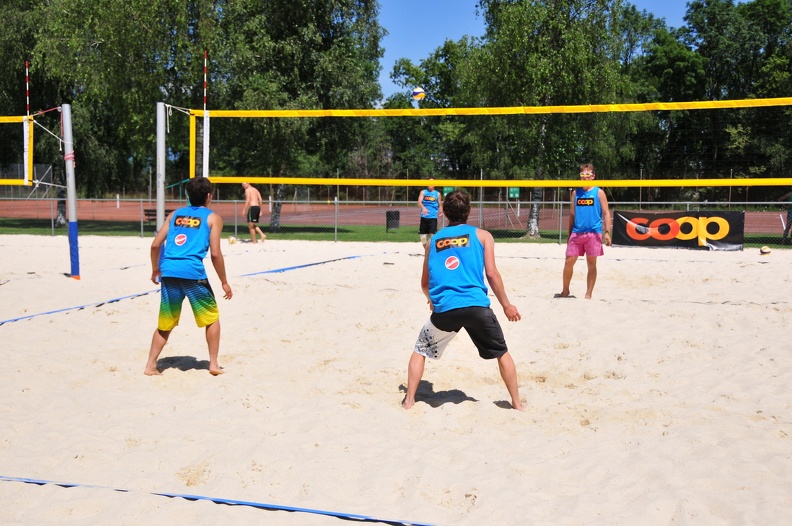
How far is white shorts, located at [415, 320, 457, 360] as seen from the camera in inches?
156

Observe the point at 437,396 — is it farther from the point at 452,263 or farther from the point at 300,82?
the point at 300,82

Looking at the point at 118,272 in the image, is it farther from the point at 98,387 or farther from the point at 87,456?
the point at 87,456

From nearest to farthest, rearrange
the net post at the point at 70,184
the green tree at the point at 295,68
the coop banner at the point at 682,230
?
1. the net post at the point at 70,184
2. the coop banner at the point at 682,230
3. the green tree at the point at 295,68

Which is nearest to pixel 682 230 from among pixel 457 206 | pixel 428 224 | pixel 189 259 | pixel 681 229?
pixel 681 229

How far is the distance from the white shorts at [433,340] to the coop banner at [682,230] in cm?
1211

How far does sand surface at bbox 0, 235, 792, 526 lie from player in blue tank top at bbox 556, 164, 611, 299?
19.0 inches

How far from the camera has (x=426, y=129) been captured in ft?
156

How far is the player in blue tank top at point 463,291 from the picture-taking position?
3842mm

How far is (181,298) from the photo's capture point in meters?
4.57

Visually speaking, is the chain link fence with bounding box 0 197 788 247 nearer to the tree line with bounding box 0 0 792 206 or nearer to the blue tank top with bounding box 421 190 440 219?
the tree line with bounding box 0 0 792 206

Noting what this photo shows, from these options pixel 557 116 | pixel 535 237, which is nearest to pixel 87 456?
pixel 535 237

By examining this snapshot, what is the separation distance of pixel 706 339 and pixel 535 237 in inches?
511

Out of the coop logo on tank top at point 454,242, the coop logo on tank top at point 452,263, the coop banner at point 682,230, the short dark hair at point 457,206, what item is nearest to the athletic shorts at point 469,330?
the coop logo on tank top at point 452,263

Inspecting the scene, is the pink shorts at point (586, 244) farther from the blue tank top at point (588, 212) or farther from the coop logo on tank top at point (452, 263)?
the coop logo on tank top at point (452, 263)
